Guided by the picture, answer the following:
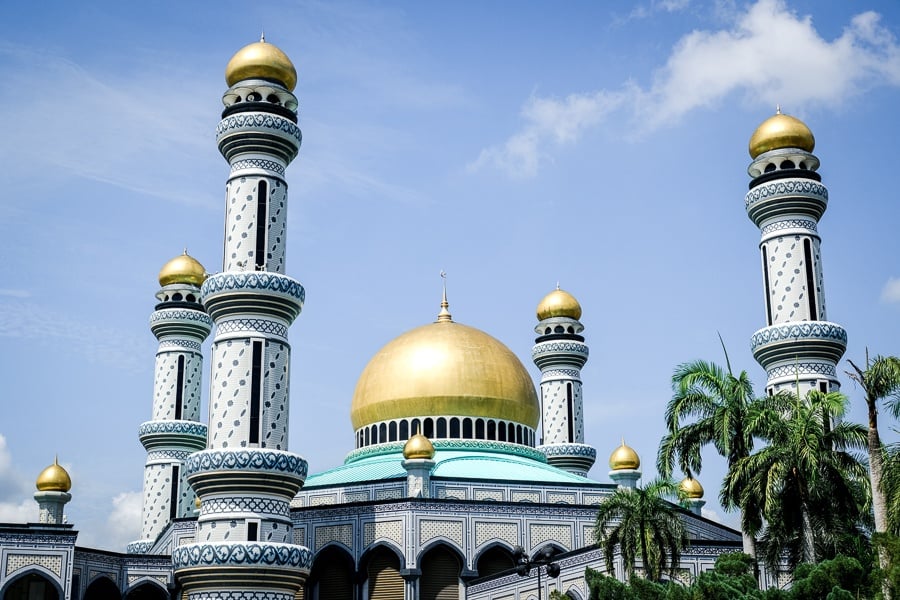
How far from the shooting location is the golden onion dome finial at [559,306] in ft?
154

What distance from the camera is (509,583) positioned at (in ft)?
108

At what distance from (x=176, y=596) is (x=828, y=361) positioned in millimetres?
19690

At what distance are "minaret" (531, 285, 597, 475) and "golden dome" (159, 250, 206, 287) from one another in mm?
12638

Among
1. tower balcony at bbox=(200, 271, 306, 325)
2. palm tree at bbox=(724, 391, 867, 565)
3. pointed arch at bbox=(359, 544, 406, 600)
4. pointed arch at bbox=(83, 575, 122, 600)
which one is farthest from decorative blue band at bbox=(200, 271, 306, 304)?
palm tree at bbox=(724, 391, 867, 565)

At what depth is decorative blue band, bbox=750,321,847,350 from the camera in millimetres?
33656

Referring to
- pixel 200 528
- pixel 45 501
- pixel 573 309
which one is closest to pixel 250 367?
pixel 200 528

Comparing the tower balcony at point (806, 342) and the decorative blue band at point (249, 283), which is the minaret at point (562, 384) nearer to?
the tower balcony at point (806, 342)

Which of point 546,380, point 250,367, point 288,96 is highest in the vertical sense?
point 288,96

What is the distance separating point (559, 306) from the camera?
154 ft

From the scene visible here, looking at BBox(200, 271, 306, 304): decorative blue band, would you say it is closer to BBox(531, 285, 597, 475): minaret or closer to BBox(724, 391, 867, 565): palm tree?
BBox(724, 391, 867, 565): palm tree

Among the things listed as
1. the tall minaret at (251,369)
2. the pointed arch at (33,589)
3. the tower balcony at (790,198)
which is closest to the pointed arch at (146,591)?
the pointed arch at (33,589)

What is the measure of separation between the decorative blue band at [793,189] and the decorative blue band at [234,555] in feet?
55.0

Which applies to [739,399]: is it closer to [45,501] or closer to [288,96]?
[288,96]

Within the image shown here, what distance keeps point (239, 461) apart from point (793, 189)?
17218mm
